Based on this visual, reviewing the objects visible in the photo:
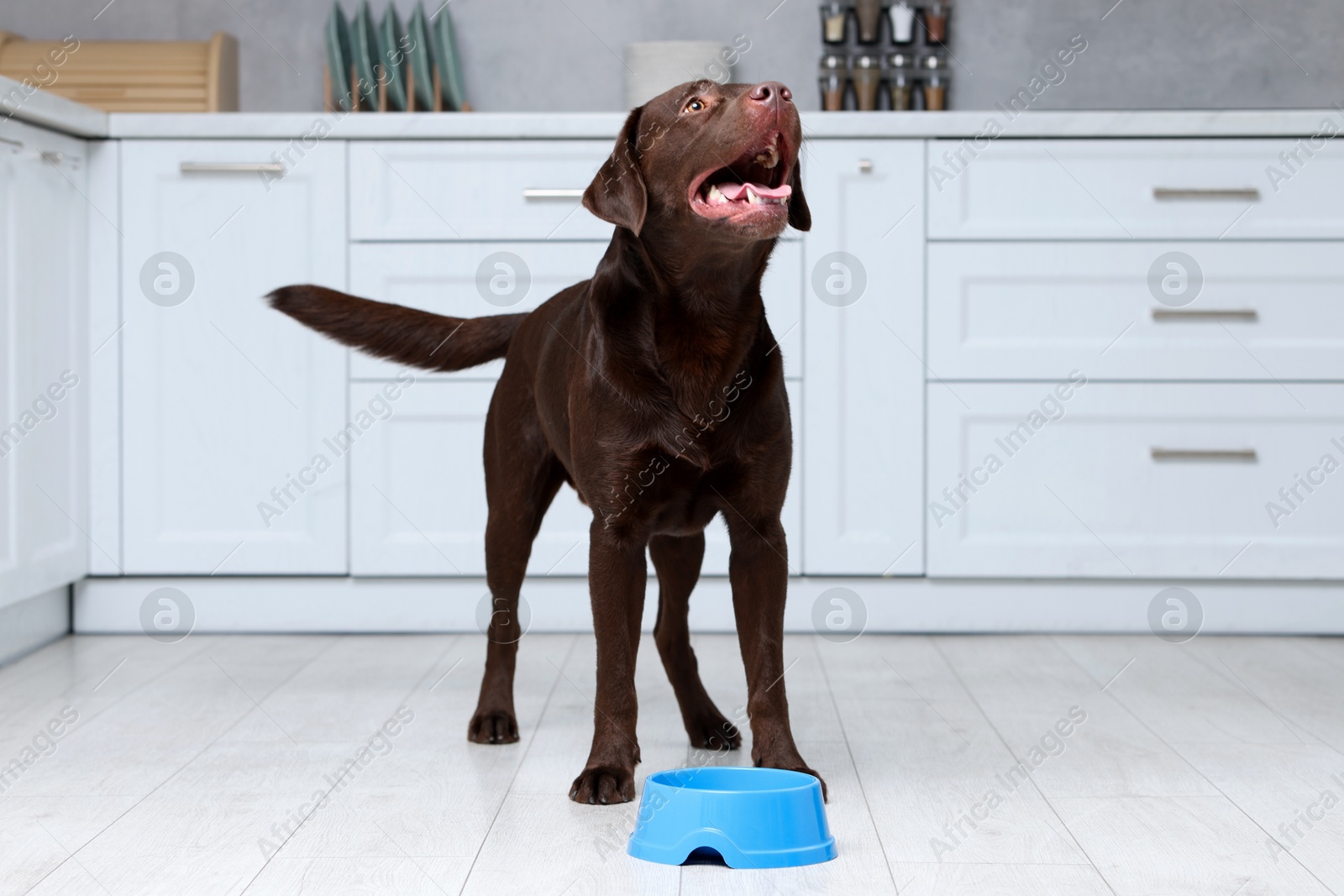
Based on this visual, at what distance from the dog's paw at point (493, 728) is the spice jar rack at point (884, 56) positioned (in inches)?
76.2

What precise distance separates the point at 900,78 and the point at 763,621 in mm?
2041

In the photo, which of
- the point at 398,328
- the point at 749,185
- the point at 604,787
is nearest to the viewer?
the point at 749,185

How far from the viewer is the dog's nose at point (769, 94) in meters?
1.44

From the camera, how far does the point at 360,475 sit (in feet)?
9.19

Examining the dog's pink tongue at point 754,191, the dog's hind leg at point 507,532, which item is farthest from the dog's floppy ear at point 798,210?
the dog's hind leg at point 507,532

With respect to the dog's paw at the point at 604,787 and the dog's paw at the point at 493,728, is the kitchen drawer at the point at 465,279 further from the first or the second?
the dog's paw at the point at 604,787

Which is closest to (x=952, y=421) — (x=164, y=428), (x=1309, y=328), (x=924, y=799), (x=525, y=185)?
(x=1309, y=328)

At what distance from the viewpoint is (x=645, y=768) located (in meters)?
1.82

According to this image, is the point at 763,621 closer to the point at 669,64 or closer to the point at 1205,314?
the point at 1205,314

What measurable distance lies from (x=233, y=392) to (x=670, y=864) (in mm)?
1768


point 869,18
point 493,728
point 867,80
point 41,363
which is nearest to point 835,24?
point 869,18

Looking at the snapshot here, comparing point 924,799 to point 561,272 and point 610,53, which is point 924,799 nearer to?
point 561,272

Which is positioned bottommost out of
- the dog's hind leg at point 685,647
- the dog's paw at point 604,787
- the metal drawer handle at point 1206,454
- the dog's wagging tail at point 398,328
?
the dog's paw at point 604,787

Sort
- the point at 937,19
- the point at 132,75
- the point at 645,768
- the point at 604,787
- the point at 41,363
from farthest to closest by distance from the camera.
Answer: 1. the point at 937,19
2. the point at 132,75
3. the point at 41,363
4. the point at 645,768
5. the point at 604,787
